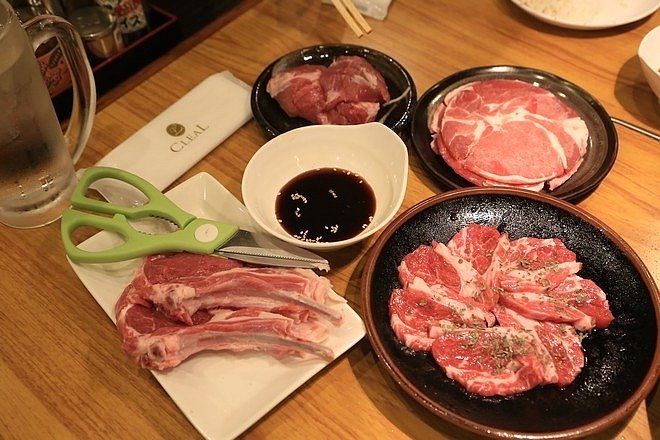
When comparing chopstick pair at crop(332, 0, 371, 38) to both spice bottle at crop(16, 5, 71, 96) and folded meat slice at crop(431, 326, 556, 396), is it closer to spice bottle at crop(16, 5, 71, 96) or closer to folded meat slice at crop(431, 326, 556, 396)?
spice bottle at crop(16, 5, 71, 96)

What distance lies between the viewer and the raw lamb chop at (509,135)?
5.83 ft

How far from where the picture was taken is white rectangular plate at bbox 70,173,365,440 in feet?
4.38

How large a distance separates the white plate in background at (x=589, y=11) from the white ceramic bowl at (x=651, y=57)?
231 mm

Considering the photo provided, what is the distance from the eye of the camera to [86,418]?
143 cm

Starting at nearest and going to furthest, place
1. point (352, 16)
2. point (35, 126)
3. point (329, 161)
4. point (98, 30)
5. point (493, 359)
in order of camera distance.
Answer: point (493, 359), point (35, 126), point (329, 161), point (98, 30), point (352, 16)

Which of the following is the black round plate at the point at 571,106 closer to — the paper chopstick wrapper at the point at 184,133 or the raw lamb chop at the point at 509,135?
the raw lamb chop at the point at 509,135

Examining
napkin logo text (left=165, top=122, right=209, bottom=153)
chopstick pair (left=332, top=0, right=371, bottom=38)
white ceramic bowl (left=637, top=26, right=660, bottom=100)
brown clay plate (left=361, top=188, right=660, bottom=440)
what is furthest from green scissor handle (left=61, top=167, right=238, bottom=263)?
white ceramic bowl (left=637, top=26, right=660, bottom=100)

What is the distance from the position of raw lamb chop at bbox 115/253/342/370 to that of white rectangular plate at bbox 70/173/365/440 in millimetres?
33

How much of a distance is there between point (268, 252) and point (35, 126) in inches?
26.6

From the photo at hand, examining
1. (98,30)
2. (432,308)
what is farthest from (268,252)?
(98,30)

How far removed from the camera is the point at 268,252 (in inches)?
61.1

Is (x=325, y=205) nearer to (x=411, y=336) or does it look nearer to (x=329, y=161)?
(x=329, y=161)

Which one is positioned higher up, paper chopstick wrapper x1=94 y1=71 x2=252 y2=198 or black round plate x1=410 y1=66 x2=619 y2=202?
paper chopstick wrapper x1=94 y1=71 x2=252 y2=198

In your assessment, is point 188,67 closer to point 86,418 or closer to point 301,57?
point 301,57
